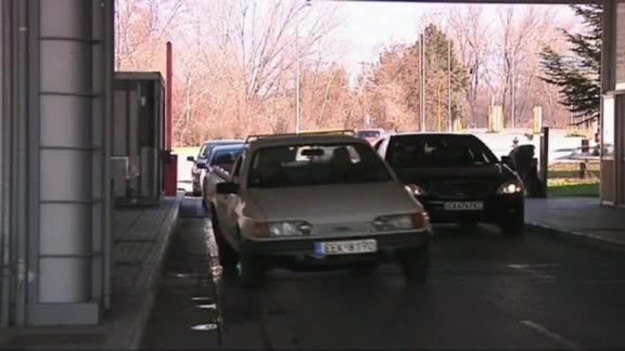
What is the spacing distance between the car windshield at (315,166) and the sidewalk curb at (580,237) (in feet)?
14.3

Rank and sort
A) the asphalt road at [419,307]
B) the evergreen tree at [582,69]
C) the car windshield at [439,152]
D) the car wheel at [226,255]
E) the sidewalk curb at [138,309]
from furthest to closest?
1. the evergreen tree at [582,69]
2. the car windshield at [439,152]
3. the car wheel at [226,255]
4. the asphalt road at [419,307]
5. the sidewalk curb at [138,309]

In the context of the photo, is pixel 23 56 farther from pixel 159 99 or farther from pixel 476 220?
pixel 159 99

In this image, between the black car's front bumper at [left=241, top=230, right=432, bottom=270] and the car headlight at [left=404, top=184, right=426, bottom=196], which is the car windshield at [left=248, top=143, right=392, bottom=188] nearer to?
the black car's front bumper at [left=241, top=230, right=432, bottom=270]

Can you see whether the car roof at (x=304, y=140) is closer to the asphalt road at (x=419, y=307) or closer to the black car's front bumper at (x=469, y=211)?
the asphalt road at (x=419, y=307)

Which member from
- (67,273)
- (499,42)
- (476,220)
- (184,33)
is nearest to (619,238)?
(476,220)

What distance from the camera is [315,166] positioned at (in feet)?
37.7

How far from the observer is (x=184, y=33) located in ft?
188

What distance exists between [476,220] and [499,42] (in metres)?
71.5

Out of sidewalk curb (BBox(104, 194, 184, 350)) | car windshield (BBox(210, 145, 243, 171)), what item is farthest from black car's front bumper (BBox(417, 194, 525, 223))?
car windshield (BBox(210, 145, 243, 171))

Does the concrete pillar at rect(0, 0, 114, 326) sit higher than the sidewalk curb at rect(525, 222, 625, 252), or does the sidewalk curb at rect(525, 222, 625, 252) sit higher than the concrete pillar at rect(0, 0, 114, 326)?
the concrete pillar at rect(0, 0, 114, 326)

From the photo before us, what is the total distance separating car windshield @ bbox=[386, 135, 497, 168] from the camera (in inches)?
651

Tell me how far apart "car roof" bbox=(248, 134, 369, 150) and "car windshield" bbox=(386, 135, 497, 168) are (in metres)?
4.67

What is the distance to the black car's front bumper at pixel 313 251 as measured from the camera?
1002 cm

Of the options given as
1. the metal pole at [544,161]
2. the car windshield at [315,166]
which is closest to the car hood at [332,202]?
the car windshield at [315,166]
